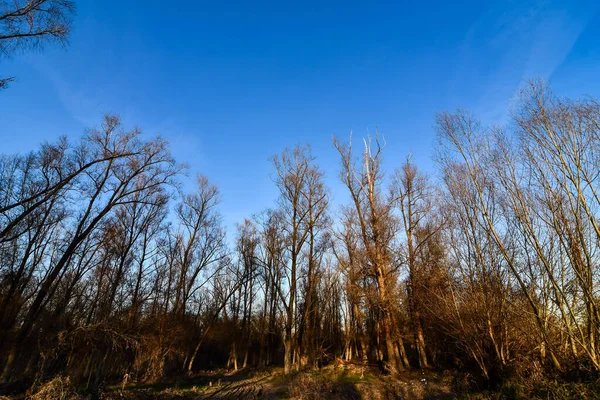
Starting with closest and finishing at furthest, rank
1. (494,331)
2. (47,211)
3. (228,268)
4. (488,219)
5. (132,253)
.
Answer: (488,219), (494,331), (47,211), (132,253), (228,268)

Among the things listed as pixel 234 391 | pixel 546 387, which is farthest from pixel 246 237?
pixel 546 387

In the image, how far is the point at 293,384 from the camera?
13.8 meters

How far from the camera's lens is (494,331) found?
11852 mm

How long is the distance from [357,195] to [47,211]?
16672 mm

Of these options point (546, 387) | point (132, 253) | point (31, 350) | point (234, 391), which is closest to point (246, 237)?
point (132, 253)

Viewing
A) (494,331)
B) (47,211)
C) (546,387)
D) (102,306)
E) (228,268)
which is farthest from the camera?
(228,268)

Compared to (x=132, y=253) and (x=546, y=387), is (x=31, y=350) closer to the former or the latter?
(x=132, y=253)

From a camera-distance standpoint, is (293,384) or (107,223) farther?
(107,223)

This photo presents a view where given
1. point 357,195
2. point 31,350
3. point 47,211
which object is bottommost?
point 31,350

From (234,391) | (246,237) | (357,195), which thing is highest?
(246,237)

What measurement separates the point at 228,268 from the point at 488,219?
2607 cm

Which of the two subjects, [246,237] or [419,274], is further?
[246,237]

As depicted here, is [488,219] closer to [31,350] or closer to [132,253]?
[31,350]

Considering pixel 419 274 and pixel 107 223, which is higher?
pixel 107 223
